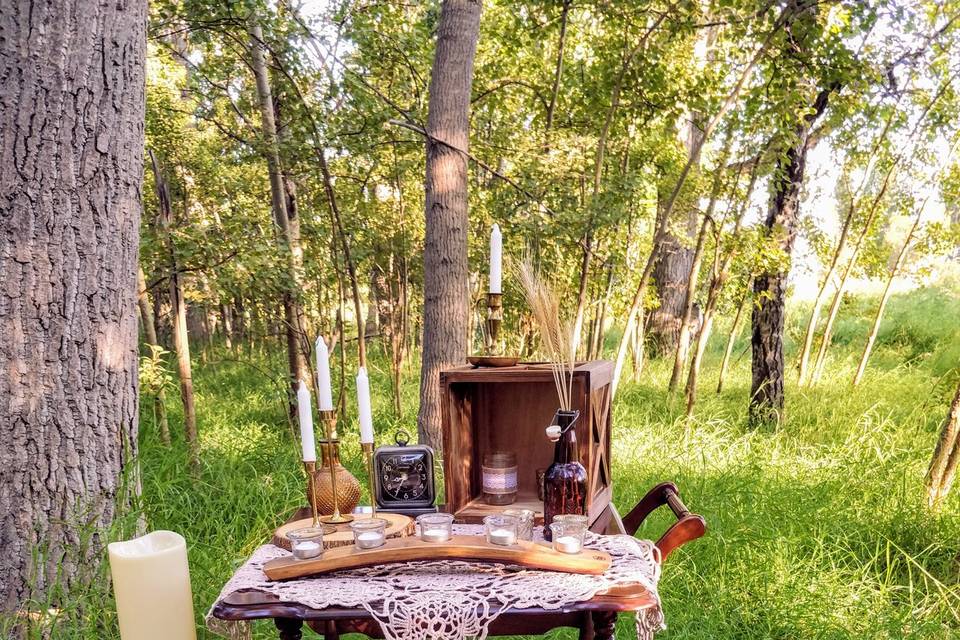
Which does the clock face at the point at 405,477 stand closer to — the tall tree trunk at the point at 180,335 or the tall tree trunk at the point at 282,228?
the tall tree trunk at the point at 180,335

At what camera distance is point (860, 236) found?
5746 millimetres

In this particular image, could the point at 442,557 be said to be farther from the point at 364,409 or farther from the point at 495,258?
the point at 495,258

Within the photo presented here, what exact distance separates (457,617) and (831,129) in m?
4.69

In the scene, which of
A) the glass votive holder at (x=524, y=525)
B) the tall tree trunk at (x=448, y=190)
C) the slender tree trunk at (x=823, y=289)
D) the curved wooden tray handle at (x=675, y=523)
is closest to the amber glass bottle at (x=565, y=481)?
the glass votive holder at (x=524, y=525)

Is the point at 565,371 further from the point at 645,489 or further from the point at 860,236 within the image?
the point at 860,236

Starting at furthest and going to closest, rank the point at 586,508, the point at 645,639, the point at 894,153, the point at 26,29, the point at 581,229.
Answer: the point at 894,153, the point at 581,229, the point at 26,29, the point at 586,508, the point at 645,639

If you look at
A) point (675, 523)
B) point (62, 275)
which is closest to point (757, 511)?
point (675, 523)

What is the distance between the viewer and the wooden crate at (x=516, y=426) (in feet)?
5.51

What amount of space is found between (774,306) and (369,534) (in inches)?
169

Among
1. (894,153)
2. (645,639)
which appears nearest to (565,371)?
(645,639)

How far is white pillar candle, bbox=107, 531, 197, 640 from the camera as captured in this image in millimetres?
1373

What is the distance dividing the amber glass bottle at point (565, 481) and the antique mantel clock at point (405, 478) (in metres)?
0.33

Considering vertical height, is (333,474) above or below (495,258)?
below

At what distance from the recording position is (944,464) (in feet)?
10.0
